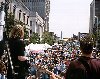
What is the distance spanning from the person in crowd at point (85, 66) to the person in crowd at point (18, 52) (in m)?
1.37

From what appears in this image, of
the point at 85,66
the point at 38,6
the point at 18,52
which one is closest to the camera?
the point at 85,66

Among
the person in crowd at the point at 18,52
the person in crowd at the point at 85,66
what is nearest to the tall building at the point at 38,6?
the person in crowd at the point at 18,52

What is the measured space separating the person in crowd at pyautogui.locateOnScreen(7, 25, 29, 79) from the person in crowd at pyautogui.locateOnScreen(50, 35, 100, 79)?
1.37 metres

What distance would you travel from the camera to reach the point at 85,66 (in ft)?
16.9

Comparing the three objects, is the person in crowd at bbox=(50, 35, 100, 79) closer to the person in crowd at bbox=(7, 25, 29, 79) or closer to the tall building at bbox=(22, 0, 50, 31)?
the person in crowd at bbox=(7, 25, 29, 79)

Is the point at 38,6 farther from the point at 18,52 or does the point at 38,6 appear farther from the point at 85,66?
the point at 85,66

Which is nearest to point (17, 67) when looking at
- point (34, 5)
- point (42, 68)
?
point (42, 68)

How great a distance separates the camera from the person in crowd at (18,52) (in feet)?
20.8

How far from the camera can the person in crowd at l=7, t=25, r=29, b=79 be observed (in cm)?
635

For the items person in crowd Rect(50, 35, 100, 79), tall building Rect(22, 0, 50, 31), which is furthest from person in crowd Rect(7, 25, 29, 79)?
tall building Rect(22, 0, 50, 31)

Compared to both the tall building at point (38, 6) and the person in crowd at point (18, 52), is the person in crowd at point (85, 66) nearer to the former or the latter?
the person in crowd at point (18, 52)

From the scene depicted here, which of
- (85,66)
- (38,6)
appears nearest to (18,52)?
(85,66)

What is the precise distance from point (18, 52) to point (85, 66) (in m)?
1.61

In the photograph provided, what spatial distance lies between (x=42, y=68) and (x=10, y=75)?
57.8 inches
